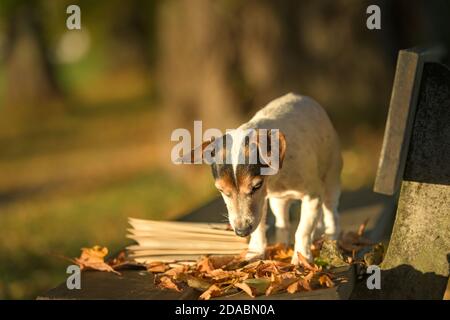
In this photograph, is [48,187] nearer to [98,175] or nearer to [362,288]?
[98,175]

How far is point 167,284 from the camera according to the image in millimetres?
4543

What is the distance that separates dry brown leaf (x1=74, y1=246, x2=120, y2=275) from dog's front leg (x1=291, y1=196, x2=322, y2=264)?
1.23m

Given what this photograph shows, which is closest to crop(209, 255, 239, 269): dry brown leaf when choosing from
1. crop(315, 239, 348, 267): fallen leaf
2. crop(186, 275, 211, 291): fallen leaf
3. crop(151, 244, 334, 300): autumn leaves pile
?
crop(151, 244, 334, 300): autumn leaves pile

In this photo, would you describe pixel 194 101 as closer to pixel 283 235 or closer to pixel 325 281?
pixel 283 235

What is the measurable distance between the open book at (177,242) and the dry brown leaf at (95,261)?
0.21 metres

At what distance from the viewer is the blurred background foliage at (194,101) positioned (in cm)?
1045

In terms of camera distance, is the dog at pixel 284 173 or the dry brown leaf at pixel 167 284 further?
the dry brown leaf at pixel 167 284

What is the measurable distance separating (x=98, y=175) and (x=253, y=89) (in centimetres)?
443

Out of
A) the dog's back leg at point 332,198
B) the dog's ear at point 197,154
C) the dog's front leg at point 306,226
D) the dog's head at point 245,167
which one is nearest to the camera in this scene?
the dog's head at point 245,167

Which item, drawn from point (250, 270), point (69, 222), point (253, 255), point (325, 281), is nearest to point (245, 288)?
point (250, 270)

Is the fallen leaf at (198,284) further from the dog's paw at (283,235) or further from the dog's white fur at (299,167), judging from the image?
the dog's paw at (283,235)

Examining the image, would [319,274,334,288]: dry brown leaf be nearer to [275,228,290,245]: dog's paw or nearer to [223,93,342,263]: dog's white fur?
[223,93,342,263]: dog's white fur

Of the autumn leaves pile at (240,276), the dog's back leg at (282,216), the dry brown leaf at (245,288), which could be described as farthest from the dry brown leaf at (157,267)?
the dog's back leg at (282,216)
